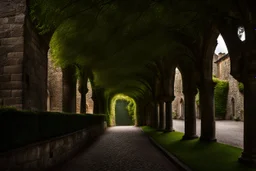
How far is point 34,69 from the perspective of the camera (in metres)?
8.67

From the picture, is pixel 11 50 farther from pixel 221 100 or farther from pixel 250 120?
pixel 221 100

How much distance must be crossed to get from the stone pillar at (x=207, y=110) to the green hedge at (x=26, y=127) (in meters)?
5.24

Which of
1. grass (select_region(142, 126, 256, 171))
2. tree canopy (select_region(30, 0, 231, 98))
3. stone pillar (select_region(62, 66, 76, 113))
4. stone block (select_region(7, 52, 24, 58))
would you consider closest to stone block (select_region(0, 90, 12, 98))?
stone block (select_region(7, 52, 24, 58))

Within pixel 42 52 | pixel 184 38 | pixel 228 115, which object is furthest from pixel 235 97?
pixel 42 52

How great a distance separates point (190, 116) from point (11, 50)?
782cm

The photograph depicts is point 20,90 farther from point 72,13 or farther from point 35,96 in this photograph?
point 72,13

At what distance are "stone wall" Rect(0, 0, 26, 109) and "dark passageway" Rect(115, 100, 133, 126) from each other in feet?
178

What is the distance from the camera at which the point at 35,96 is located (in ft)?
28.6

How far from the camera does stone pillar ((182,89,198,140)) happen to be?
460 inches

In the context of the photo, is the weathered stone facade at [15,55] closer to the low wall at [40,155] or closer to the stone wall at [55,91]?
the low wall at [40,155]

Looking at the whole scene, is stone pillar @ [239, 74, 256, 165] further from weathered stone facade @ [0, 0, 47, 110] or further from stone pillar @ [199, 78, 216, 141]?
weathered stone facade @ [0, 0, 47, 110]

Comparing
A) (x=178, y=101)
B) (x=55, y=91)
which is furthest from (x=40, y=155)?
(x=178, y=101)

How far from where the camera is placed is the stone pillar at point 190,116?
11680mm

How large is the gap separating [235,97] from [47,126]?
26.6 meters
